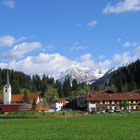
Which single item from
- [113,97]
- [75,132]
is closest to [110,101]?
[113,97]

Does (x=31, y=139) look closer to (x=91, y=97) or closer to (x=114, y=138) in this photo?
(x=114, y=138)

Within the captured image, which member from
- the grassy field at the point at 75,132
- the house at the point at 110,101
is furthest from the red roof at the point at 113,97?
the grassy field at the point at 75,132

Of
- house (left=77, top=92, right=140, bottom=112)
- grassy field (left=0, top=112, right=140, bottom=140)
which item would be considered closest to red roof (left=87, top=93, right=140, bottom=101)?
house (left=77, top=92, right=140, bottom=112)

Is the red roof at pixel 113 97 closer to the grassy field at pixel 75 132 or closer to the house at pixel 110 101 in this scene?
the house at pixel 110 101

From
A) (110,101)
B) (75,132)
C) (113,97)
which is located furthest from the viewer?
(110,101)

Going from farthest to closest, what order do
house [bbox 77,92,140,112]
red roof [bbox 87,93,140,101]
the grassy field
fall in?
house [bbox 77,92,140,112] → red roof [bbox 87,93,140,101] → the grassy field

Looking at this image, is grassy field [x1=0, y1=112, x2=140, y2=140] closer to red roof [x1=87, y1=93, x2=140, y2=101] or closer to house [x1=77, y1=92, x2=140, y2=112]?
red roof [x1=87, y1=93, x2=140, y2=101]

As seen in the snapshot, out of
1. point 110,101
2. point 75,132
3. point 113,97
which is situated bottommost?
point 75,132

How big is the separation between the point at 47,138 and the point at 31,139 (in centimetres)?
111

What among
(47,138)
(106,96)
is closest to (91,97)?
(106,96)

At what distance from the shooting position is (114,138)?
28781 millimetres

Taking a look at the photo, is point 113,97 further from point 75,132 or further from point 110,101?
point 75,132

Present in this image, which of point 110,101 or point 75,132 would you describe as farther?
point 110,101

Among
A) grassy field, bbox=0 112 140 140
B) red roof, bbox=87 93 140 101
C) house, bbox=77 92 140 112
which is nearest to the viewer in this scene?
grassy field, bbox=0 112 140 140
